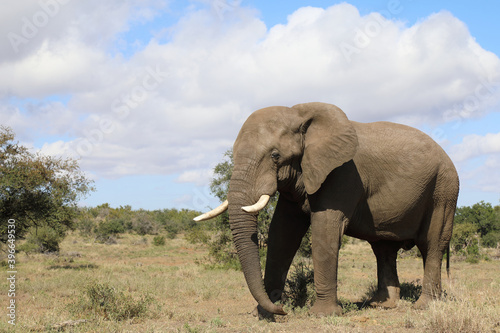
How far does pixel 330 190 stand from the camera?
8.19 metres

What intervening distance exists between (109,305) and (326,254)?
3.97m

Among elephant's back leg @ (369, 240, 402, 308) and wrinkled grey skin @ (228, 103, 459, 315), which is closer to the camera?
wrinkled grey skin @ (228, 103, 459, 315)

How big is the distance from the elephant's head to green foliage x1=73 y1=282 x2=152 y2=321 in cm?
247

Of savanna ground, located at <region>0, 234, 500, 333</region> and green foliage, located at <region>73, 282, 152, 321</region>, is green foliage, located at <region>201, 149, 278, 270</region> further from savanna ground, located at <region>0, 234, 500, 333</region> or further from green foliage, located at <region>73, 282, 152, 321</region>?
green foliage, located at <region>73, 282, 152, 321</region>

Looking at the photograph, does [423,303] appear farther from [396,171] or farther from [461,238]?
[461,238]

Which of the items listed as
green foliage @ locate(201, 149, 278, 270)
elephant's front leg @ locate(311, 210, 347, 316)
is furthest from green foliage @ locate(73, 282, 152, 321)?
green foliage @ locate(201, 149, 278, 270)

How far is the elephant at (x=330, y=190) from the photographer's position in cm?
747

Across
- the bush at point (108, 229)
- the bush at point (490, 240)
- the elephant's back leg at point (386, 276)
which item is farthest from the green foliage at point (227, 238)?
the bush at point (108, 229)

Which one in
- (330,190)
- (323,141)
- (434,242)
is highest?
(323,141)

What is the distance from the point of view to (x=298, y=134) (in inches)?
319

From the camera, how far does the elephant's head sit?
7383mm

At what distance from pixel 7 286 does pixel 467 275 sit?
15157mm

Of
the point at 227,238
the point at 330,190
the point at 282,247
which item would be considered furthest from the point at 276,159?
the point at 227,238

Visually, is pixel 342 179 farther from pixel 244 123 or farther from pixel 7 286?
pixel 7 286
